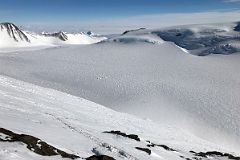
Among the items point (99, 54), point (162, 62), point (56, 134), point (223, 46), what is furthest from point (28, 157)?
point (223, 46)

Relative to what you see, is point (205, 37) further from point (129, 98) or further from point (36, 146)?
point (36, 146)

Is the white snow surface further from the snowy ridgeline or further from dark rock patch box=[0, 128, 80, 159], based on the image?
the snowy ridgeline

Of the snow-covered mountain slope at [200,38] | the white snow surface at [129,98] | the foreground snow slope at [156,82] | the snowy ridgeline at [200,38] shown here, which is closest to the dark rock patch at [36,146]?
the white snow surface at [129,98]

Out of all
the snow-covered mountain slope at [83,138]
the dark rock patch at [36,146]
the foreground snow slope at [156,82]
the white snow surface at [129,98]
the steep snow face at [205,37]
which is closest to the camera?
the dark rock patch at [36,146]

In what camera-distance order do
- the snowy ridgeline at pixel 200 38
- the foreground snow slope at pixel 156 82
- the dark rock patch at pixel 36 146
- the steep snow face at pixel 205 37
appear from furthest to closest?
the snowy ridgeline at pixel 200 38 → the steep snow face at pixel 205 37 → the foreground snow slope at pixel 156 82 → the dark rock patch at pixel 36 146

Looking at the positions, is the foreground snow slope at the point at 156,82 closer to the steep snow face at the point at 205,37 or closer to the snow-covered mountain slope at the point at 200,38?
the steep snow face at the point at 205,37

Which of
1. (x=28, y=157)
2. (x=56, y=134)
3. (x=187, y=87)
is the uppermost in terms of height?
(x=28, y=157)

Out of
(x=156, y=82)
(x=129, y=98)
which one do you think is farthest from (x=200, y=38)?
(x=129, y=98)

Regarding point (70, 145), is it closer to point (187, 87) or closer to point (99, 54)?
point (187, 87)

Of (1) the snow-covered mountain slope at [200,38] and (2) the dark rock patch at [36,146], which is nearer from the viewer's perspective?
(2) the dark rock patch at [36,146]
